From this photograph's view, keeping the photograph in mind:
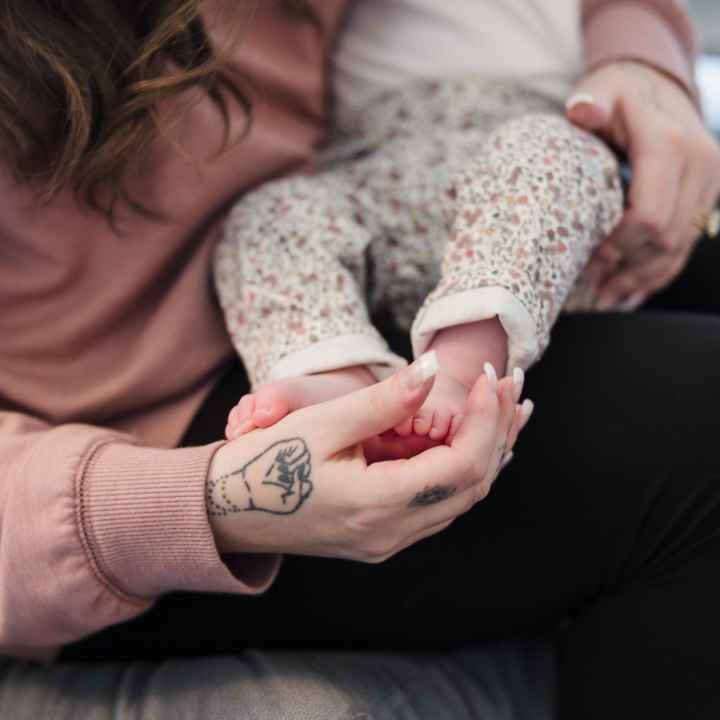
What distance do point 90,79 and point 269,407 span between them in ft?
1.02

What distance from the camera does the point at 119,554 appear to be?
22.1 inches

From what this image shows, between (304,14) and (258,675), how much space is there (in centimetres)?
68

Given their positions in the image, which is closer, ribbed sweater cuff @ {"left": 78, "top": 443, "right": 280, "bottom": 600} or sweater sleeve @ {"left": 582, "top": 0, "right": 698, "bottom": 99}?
ribbed sweater cuff @ {"left": 78, "top": 443, "right": 280, "bottom": 600}

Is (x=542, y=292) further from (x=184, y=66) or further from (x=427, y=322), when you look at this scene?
(x=184, y=66)

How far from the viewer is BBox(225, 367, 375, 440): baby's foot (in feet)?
1.84

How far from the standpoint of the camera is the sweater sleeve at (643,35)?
0.88 metres

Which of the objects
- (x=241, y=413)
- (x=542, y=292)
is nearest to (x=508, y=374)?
(x=542, y=292)

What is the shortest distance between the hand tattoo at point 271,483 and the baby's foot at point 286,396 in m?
0.04

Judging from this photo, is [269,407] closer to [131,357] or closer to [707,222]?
[131,357]

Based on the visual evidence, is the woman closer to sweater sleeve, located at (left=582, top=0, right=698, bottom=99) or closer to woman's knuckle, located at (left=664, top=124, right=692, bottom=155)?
woman's knuckle, located at (left=664, top=124, right=692, bottom=155)

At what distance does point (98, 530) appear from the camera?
557mm

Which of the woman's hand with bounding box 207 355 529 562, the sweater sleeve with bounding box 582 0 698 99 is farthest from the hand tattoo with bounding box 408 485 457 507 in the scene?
the sweater sleeve with bounding box 582 0 698 99

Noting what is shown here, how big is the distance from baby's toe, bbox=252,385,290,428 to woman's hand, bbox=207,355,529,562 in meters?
0.02

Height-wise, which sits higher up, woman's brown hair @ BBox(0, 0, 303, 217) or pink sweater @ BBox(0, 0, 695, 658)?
woman's brown hair @ BBox(0, 0, 303, 217)
